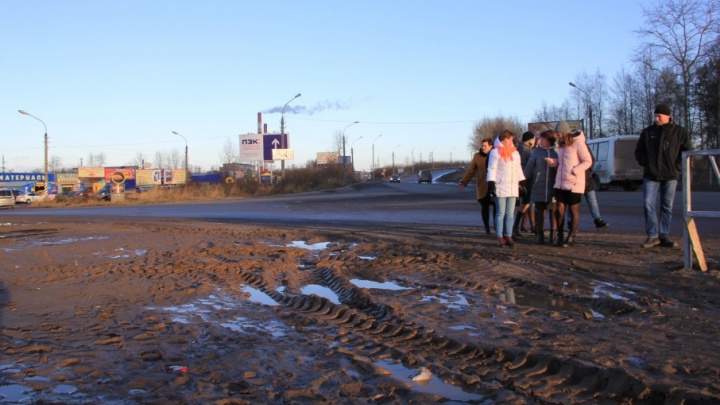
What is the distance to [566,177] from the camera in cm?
818

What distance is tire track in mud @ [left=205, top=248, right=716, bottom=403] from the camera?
3059 mm

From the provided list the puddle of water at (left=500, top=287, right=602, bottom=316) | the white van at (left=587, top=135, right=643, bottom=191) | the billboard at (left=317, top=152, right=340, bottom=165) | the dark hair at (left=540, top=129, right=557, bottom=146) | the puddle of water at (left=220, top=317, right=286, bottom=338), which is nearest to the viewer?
the puddle of water at (left=220, top=317, right=286, bottom=338)

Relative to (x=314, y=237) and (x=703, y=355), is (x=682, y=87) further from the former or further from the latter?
(x=703, y=355)

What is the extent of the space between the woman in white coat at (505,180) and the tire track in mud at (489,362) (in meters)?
3.47

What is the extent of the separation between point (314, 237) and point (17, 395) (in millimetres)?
7972

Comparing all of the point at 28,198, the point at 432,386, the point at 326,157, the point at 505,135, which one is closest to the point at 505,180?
the point at 505,135

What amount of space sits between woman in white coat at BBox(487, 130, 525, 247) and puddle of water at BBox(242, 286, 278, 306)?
3.73 metres

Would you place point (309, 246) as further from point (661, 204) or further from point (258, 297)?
point (661, 204)

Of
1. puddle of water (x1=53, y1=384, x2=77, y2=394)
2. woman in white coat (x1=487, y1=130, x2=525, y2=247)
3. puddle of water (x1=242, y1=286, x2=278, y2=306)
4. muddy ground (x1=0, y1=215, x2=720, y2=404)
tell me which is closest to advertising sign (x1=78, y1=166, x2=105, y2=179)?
muddy ground (x1=0, y1=215, x2=720, y2=404)

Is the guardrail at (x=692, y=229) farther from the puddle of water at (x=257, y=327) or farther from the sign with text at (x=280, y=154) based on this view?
the sign with text at (x=280, y=154)

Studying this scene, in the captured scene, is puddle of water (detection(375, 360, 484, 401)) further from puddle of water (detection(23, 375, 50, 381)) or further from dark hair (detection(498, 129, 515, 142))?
dark hair (detection(498, 129, 515, 142))

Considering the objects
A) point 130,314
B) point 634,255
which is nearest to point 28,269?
point 130,314

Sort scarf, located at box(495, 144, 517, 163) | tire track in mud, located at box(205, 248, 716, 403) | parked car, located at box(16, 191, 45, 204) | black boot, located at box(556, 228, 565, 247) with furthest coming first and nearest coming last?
parked car, located at box(16, 191, 45, 204), scarf, located at box(495, 144, 517, 163), black boot, located at box(556, 228, 565, 247), tire track in mud, located at box(205, 248, 716, 403)

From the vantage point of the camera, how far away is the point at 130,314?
519cm
